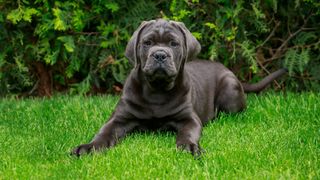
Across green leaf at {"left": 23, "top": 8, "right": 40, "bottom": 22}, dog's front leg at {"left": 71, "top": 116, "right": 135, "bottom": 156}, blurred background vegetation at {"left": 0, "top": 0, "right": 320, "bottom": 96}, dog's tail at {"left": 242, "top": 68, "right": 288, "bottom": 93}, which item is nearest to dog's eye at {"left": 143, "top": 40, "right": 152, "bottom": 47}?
dog's front leg at {"left": 71, "top": 116, "right": 135, "bottom": 156}

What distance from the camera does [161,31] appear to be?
4887 mm

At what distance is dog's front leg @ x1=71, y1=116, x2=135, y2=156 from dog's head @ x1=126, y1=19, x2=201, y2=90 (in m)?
0.41

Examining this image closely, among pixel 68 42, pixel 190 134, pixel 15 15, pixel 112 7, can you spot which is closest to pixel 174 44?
pixel 190 134

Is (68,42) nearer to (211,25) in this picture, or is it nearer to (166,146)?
(211,25)

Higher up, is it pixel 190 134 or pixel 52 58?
pixel 52 58

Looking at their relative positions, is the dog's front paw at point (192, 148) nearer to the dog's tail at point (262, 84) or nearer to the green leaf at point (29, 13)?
the dog's tail at point (262, 84)

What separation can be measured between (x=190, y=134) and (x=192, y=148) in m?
0.34

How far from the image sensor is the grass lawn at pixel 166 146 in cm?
384

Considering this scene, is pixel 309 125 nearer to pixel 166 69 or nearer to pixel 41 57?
pixel 166 69

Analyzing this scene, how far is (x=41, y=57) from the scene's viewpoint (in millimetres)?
7262

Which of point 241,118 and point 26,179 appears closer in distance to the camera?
point 26,179

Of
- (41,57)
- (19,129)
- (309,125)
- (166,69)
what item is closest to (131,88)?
(166,69)

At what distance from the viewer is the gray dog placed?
476 centimetres

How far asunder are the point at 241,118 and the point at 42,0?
2.74m
